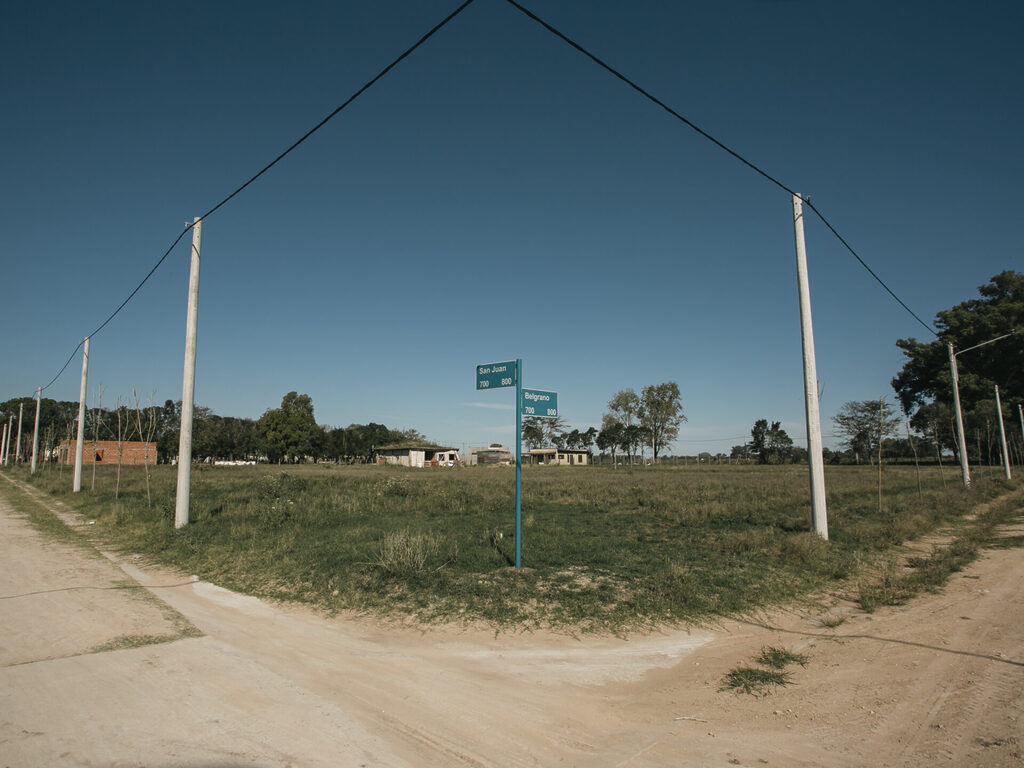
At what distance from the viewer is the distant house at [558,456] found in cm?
10571

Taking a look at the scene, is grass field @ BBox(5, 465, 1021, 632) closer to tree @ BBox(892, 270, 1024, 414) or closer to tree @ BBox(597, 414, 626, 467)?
→ tree @ BBox(892, 270, 1024, 414)

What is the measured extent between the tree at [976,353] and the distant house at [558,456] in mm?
56222

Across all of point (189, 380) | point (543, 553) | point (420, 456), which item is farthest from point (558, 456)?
point (543, 553)

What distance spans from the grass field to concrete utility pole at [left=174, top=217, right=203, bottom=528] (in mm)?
701

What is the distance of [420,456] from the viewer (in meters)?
89.2

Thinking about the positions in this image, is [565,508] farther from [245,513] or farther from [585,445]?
[585,445]

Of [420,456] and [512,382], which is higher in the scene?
[512,382]

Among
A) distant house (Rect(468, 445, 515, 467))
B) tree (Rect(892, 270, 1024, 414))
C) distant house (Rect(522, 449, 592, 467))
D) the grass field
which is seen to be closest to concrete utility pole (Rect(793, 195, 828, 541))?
the grass field

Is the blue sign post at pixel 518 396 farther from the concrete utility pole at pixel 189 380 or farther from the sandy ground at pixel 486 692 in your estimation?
the concrete utility pole at pixel 189 380

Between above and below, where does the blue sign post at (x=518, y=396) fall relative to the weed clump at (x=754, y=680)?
above

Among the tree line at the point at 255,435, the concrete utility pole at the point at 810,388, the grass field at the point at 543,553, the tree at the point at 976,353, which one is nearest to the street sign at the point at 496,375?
the grass field at the point at 543,553

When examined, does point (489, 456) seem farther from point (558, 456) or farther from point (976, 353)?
point (976, 353)

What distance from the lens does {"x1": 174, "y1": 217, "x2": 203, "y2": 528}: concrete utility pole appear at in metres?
13.1

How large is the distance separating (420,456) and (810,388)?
267 feet
